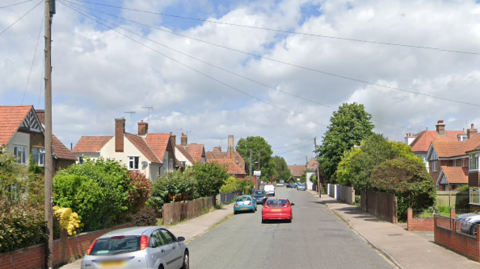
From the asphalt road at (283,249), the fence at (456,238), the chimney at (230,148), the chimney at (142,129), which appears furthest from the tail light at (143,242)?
the chimney at (230,148)

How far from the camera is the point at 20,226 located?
40.2ft

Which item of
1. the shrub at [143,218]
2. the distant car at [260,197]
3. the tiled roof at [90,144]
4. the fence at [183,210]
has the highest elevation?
the tiled roof at [90,144]

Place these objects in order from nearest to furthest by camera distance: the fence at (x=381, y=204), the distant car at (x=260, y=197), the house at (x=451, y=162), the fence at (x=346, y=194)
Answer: the fence at (x=381, y=204)
the house at (x=451, y=162)
the fence at (x=346, y=194)
the distant car at (x=260, y=197)

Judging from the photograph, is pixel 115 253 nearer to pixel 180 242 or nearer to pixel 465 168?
pixel 180 242

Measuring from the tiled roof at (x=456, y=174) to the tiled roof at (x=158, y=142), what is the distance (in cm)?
2736

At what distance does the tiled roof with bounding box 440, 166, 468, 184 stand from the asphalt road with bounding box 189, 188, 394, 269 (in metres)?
23.5

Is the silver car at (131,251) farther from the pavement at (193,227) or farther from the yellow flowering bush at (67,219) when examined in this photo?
the pavement at (193,227)

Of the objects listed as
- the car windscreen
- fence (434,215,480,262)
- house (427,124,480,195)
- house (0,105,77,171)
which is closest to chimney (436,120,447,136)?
house (427,124,480,195)

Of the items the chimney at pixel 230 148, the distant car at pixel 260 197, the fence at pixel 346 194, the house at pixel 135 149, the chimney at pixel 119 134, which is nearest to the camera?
the house at pixel 135 149

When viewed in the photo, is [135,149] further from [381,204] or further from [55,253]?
[55,253]

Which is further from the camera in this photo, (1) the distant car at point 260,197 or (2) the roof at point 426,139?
(2) the roof at point 426,139

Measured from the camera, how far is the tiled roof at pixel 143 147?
46406 millimetres

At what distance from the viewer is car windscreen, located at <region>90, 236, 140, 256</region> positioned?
10281 millimetres

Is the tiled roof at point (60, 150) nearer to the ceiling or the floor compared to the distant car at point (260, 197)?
nearer to the ceiling
